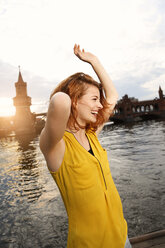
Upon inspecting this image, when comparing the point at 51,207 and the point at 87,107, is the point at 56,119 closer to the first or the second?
the point at 87,107

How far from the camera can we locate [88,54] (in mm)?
1429

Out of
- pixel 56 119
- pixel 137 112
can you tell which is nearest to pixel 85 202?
pixel 56 119

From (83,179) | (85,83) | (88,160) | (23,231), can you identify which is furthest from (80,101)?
(23,231)

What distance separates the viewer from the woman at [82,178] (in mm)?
981

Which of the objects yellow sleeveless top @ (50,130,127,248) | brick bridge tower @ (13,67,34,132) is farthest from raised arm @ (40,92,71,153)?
brick bridge tower @ (13,67,34,132)

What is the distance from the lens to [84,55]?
4.63 feet

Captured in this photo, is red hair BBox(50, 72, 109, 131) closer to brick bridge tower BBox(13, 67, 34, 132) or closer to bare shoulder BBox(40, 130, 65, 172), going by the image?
bare shoulder BBox(40, 130, 65, 172)

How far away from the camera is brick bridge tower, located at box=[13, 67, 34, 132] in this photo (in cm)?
5794

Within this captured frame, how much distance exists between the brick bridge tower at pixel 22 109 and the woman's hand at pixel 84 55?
56.2 m

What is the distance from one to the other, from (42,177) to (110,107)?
751 centimetres

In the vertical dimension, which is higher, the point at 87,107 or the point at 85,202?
the point at 87,107

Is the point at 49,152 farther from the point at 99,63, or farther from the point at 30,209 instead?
the point at 30,209

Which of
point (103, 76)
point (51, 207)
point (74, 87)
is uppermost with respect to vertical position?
point (103, 76)

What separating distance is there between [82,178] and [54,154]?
204mm
